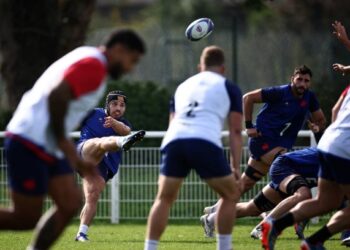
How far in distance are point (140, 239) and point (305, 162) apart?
2.44 metres

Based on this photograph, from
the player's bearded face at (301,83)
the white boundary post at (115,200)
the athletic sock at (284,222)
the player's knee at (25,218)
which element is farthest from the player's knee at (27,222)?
the white boundary post at (115,200)

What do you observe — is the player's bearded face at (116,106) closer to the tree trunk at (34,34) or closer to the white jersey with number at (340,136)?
the white jersey with number at (340,136)

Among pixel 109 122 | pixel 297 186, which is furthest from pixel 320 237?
pixel 109 122

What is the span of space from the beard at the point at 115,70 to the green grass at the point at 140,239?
3759mm

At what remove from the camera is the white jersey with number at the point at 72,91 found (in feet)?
27.0

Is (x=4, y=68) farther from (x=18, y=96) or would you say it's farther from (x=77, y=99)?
(x=77, y=99)

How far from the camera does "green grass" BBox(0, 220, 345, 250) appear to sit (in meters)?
12.1

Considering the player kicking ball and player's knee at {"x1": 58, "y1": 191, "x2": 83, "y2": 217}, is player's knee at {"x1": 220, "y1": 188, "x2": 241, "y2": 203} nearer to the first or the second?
player's knee at {"x1": 58, "y1": 191, "x2": 83, "y2": 217}

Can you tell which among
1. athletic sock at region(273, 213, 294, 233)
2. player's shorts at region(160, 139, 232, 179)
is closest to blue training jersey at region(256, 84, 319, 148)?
athletic sock at region(273, 213, 294, 233)

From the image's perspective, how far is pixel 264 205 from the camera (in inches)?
500

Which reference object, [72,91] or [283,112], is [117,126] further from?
[72,91]

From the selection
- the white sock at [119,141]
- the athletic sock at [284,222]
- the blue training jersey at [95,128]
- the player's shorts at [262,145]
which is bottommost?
the athletic sock at [284,222]

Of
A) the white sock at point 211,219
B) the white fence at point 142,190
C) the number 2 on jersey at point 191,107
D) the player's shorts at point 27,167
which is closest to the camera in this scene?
the player's shorts at point 27,167

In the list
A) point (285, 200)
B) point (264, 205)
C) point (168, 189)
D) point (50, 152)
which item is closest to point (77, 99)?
point (50, 152)
